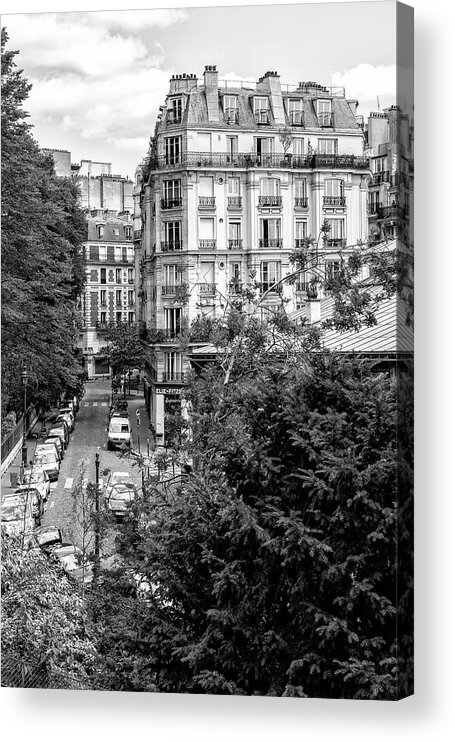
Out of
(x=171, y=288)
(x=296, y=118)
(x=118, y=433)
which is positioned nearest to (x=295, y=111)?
(x=296, y=118)

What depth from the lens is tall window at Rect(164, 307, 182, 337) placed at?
860cm

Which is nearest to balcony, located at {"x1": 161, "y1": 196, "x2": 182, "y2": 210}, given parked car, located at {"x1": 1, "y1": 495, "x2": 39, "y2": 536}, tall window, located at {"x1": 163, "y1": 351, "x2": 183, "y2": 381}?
tall window, located at {"x1": 163, "y1": 351, "x2": 183, "y2": 381}

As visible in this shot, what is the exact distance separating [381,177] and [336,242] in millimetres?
577

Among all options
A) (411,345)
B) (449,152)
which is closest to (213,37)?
(449,152)

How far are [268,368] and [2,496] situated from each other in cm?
200

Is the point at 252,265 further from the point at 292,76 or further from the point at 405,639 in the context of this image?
the point at 405,639

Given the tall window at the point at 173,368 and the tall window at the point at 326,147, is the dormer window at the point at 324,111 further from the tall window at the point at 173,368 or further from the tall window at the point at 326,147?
the tall window at the point at 173,368

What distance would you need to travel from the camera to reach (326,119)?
8094 millimetres

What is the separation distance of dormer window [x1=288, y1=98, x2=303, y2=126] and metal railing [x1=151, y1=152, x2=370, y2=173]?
8.8 inches

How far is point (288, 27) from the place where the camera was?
796cm

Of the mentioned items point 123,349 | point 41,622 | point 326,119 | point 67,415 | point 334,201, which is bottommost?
point 41,622

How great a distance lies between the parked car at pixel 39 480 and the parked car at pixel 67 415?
1.18 feet

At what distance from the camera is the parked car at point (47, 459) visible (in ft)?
28.9

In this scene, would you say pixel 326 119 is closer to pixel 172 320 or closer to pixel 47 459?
pixel 172 320
